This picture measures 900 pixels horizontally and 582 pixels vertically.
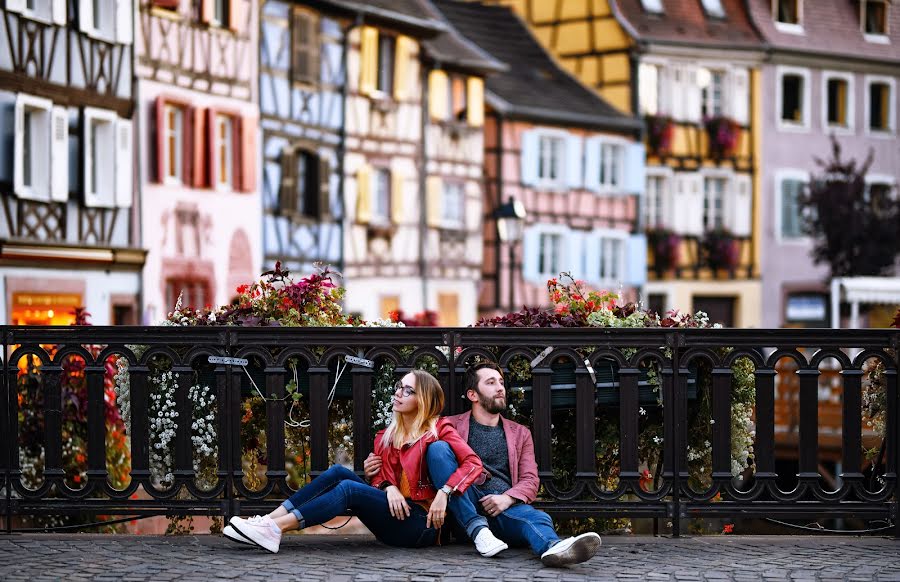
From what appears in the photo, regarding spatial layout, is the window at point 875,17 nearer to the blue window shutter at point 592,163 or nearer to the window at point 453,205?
the blue window shutter at point 592,163

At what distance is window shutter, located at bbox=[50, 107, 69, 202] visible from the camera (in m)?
27.7

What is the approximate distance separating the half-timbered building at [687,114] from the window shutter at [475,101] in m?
6.28

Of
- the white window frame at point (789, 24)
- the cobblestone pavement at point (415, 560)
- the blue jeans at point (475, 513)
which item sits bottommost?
the cobblestone pavement at point (415, 560)

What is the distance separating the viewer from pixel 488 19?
163 feet

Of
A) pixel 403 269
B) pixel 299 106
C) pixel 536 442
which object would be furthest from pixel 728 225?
pixel 536 442

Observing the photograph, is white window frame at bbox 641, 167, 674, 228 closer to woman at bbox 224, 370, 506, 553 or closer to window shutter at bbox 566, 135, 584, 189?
window shutter at bbox 566, 135, 584, 189

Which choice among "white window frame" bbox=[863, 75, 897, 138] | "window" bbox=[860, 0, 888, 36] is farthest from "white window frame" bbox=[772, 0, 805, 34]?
"white window frame" bbox=[863, 75, 897, 138]

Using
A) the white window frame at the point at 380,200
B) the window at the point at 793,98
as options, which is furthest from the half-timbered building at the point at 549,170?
the white window frame at the point at 380,200

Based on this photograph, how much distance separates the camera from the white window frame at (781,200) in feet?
168

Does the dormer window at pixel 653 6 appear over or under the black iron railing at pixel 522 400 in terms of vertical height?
over

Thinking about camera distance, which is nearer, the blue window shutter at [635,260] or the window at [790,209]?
the blue window shutter at [635,260]

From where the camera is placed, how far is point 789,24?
170 ft

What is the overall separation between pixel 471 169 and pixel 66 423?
100 ft

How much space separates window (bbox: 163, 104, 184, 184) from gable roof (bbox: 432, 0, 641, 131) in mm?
14423
